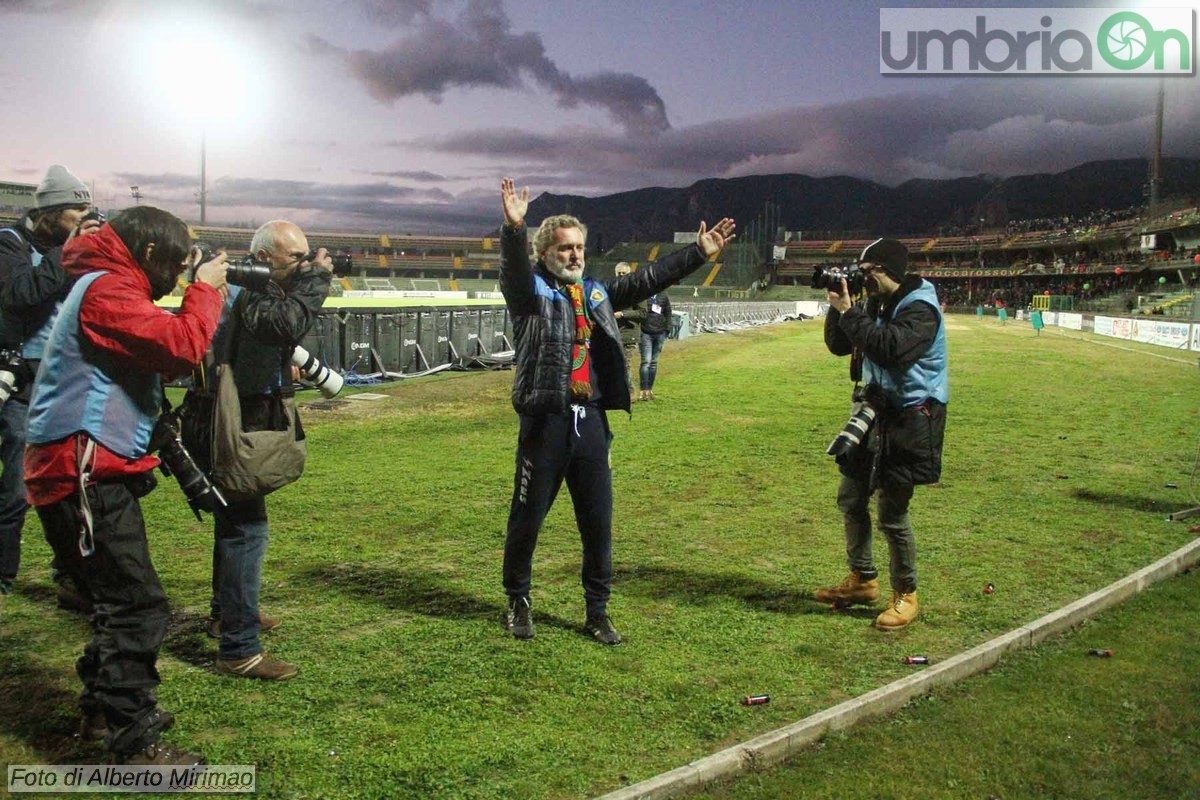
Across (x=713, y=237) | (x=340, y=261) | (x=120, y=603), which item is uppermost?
(x=713, y=237)

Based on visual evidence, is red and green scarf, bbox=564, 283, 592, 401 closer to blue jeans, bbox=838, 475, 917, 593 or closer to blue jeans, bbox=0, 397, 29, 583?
blue jeans, bbox=838, 475, 917, 593

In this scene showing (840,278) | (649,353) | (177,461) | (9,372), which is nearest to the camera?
(177,461)

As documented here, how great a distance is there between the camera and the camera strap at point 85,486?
2.93m

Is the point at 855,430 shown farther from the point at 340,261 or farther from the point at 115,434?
the point at 115,434

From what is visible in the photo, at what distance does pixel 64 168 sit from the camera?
451cm

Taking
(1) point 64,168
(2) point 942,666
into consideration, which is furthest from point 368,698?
(1) point 64,168

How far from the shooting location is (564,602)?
16.6 feet

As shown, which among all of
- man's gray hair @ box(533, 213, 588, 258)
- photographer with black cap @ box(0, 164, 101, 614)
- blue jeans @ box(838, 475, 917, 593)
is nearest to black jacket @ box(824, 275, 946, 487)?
blue jeans @ box(838, 475, 917, 593)

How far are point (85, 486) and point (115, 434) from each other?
0.20m

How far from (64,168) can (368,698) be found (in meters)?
3.14

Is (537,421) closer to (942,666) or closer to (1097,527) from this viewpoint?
(942,666)

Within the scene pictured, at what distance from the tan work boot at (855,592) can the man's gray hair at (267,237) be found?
3560 mm

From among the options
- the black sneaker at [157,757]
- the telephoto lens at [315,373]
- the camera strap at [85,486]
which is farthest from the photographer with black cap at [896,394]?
the camera strap at [85,486]

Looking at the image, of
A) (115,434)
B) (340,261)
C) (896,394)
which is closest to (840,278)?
(896,394)
